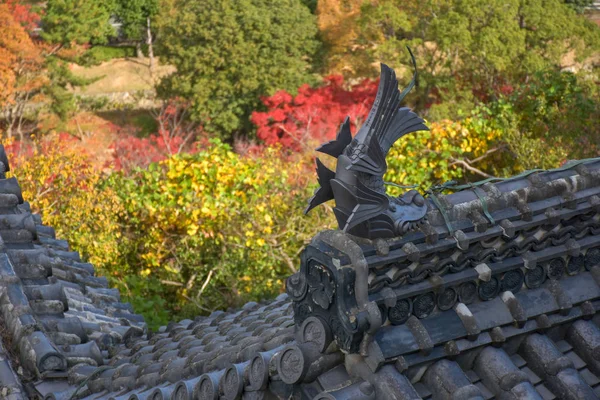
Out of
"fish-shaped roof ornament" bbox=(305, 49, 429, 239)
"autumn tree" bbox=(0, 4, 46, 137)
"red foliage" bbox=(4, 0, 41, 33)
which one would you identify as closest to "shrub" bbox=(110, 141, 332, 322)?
"fish-shaped roof ornament" bbox=(305, 49, 429, 239)

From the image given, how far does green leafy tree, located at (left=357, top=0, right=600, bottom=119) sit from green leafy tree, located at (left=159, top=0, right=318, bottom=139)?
13.6 ft

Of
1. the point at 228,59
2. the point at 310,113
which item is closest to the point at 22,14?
the point at 228,59

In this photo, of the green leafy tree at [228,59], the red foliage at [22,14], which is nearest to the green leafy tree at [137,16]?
the red foliage at [22,14]

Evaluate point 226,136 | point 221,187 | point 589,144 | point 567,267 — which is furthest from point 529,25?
point 567,267

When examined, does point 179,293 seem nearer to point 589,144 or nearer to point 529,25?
point 589,144

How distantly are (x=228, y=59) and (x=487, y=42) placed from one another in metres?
9.96

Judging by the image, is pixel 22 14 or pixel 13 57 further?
pixel 22 14

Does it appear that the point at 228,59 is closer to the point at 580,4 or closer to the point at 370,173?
the point at 580,4

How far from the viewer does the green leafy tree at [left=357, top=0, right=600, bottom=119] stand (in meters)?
26.0

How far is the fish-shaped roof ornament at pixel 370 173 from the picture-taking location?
4441 millimetres

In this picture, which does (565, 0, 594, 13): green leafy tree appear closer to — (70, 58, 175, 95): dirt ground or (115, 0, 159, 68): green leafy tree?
(70, 58, 175, 95): dirt ground

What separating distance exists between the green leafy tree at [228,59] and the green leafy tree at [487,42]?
4135mm

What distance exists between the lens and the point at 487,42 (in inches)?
1021

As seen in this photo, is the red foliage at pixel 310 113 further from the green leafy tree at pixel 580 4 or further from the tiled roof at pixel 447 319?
the tiled roof at pixel 447 319
